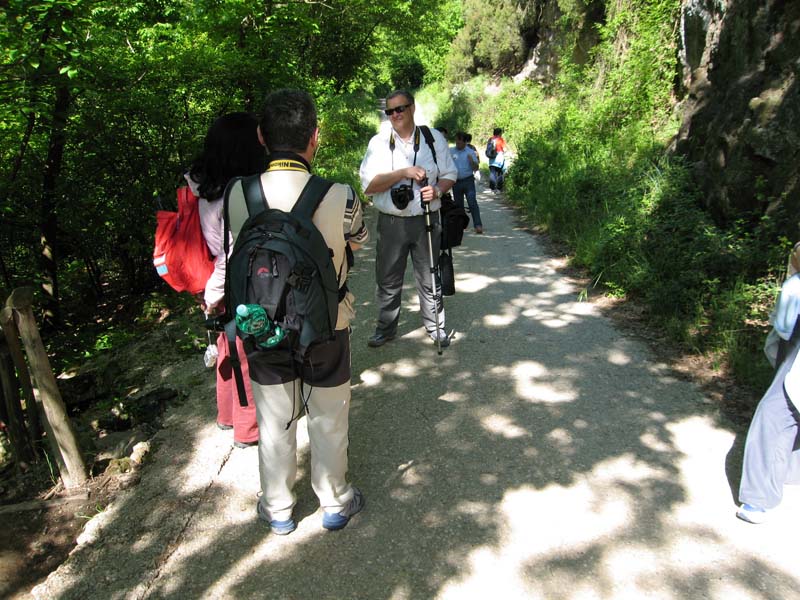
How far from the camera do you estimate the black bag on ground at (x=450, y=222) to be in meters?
4.72

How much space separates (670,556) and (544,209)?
7.59m

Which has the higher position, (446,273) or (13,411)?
(446,273)

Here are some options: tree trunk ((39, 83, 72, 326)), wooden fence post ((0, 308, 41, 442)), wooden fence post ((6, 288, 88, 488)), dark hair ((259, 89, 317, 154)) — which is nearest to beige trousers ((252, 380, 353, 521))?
dark hair ((259, 89, 317, 154))

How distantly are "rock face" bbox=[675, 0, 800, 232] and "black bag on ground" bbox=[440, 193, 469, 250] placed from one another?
3.02 metres

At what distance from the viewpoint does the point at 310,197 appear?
2.42 meters

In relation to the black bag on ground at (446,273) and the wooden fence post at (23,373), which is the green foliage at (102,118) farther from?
the black bag on ground at (446,273)

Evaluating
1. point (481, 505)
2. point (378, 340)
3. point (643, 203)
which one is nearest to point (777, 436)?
point (481, 505)

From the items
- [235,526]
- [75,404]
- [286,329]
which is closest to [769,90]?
[286,329]

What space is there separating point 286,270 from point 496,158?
1191 centimetres

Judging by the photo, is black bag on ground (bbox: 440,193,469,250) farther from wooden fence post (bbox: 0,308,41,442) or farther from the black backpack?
wooden fence post (bbox: 0,308,41,442)

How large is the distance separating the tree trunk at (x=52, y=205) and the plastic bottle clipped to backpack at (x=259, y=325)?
4.08m

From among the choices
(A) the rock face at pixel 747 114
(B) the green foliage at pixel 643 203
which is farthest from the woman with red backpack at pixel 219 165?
(A) the rock face at pixel 747 114

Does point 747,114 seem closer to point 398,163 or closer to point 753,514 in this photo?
point 398,163

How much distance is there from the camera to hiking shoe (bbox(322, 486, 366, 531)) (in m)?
2.83
